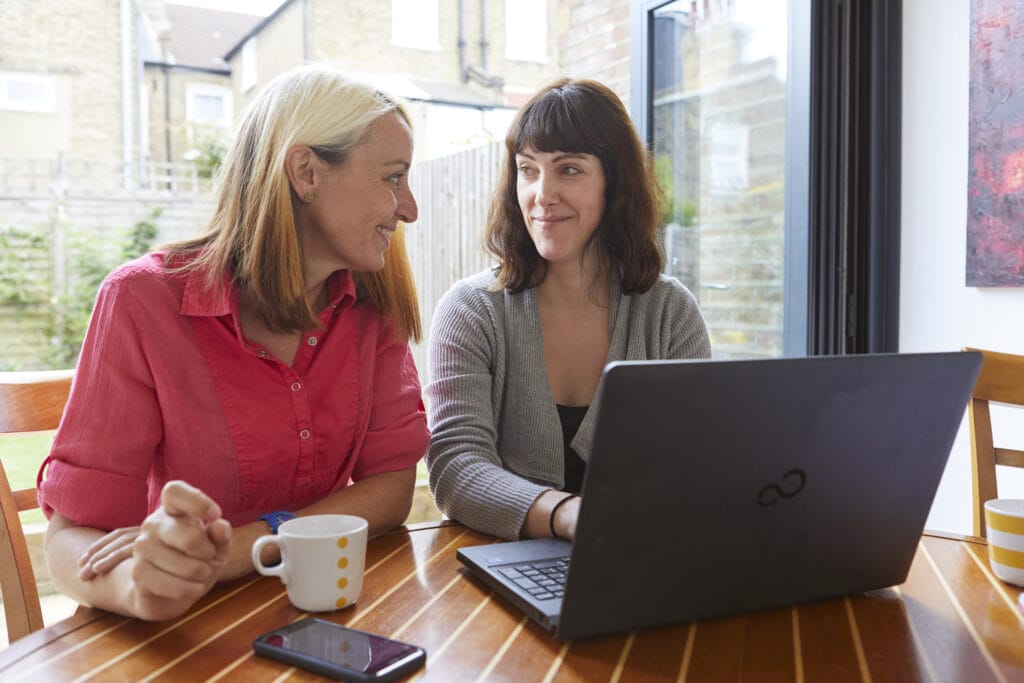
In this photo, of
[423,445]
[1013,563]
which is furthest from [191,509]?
[1013,563]

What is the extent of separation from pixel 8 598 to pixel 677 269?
2123 mm

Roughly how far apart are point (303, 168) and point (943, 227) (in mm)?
1710

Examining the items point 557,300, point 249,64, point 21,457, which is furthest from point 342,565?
point 249,64

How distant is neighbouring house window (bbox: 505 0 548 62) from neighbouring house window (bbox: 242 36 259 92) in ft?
9.08

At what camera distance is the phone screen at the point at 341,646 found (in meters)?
0.69

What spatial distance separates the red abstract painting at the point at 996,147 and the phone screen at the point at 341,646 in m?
1.83

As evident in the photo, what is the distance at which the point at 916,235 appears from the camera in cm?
230

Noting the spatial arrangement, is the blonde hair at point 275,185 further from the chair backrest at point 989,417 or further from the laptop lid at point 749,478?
the chair backrest at point 989,417

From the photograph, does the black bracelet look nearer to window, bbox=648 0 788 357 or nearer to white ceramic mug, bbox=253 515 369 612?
white ceramic mug, bbox=253 515 369 612

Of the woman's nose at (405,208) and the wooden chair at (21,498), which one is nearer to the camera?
the wooden chair at (21,498)

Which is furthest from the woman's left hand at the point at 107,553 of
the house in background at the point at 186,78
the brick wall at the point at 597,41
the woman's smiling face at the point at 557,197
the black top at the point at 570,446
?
the house in background at the point at 186,78

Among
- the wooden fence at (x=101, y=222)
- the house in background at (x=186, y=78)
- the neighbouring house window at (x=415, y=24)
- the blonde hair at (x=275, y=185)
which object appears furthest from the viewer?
the neighbouring house window at (x=415, y=24)

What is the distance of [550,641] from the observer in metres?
0.75

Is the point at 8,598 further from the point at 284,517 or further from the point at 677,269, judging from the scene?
the point at 677,269
